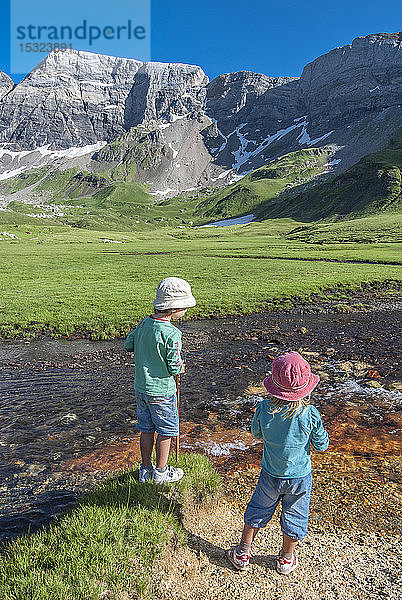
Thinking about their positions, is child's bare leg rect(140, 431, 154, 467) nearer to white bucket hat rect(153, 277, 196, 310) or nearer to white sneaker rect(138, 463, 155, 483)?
white sneaker rect(138, 463, 155, 483)

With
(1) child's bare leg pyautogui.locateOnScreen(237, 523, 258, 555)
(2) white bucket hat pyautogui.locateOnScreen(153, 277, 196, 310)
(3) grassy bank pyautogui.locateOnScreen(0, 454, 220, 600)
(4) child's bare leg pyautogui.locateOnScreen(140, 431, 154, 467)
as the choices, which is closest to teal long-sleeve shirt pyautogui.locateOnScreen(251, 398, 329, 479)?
(1) child's bare leg pyautogui.locateOnScreen(237, 523, 258, 555)

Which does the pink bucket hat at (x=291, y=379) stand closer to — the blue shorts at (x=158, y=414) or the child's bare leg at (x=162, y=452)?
the blue shorts at (x=158, y=414)

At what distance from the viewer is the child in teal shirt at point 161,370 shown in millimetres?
7328

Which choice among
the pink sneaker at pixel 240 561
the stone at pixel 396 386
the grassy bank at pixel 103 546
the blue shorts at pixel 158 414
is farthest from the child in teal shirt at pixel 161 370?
the stone at pixel 396 386

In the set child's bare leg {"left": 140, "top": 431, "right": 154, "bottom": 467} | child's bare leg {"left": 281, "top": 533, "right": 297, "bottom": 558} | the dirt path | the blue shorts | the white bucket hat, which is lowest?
the dirt path

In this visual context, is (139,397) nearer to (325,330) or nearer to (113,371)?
(113,371)

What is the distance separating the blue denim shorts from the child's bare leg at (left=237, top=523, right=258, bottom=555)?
8 cm

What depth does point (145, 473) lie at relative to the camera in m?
7.49

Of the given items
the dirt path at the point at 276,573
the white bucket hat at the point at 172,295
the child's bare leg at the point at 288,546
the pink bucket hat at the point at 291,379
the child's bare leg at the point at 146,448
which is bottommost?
the dirt path at the point at 276,573

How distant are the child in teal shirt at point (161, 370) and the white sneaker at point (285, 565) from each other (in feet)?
7.91

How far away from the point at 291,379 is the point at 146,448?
12.0ft

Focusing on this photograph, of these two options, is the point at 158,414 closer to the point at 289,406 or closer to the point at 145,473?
the point at 145,473

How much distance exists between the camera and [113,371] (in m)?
17.3

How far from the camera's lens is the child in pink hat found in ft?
19.1
